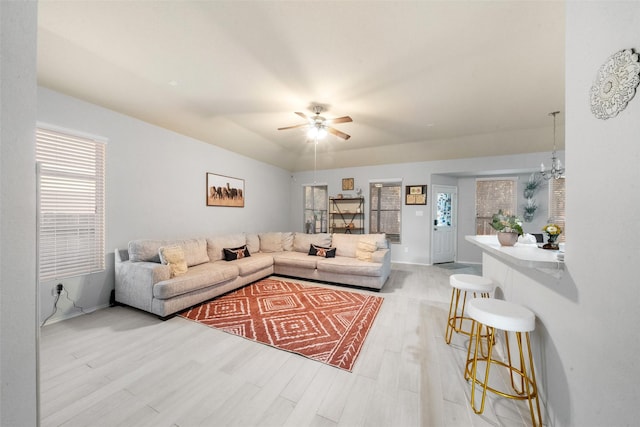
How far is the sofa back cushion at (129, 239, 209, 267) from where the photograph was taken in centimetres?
325

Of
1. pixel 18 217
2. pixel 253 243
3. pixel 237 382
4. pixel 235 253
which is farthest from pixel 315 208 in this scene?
pixel 18 217

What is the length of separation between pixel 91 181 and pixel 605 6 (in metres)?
4.75

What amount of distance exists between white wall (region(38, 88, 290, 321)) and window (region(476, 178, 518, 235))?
20.5ft

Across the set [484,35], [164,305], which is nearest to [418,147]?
[484,35]

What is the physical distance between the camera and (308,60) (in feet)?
8.00

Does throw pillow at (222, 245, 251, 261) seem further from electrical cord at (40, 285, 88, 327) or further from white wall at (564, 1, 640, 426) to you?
white wall at (564, 1, 640, 426)

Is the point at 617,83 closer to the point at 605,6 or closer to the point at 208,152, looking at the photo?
the point at 605,6

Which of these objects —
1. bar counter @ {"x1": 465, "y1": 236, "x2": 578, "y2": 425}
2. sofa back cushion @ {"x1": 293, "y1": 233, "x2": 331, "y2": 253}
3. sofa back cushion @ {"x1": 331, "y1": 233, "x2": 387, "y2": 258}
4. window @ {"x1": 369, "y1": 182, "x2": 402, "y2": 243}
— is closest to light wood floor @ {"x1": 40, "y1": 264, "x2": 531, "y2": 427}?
bar counter @ {"x1": 465, "y1": 236, "x2": 578, "y2": 425}

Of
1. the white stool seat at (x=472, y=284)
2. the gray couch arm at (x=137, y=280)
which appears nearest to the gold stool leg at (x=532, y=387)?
the white stool seat at (x=472, y=284)

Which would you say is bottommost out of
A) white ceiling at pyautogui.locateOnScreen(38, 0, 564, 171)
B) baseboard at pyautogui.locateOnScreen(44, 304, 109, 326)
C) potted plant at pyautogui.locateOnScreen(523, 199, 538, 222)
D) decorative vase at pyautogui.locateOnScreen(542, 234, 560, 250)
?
baseboard at pyautogui.locateOnScreen(44, 304, 109, 326)

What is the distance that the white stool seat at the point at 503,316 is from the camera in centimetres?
141

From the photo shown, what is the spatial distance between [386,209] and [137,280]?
5591mm

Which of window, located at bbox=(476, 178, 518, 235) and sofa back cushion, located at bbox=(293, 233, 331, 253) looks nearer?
sofa back cushion, located at bbox=(293, 233, 331, 253)

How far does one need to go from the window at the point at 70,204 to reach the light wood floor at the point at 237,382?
2.42ft
